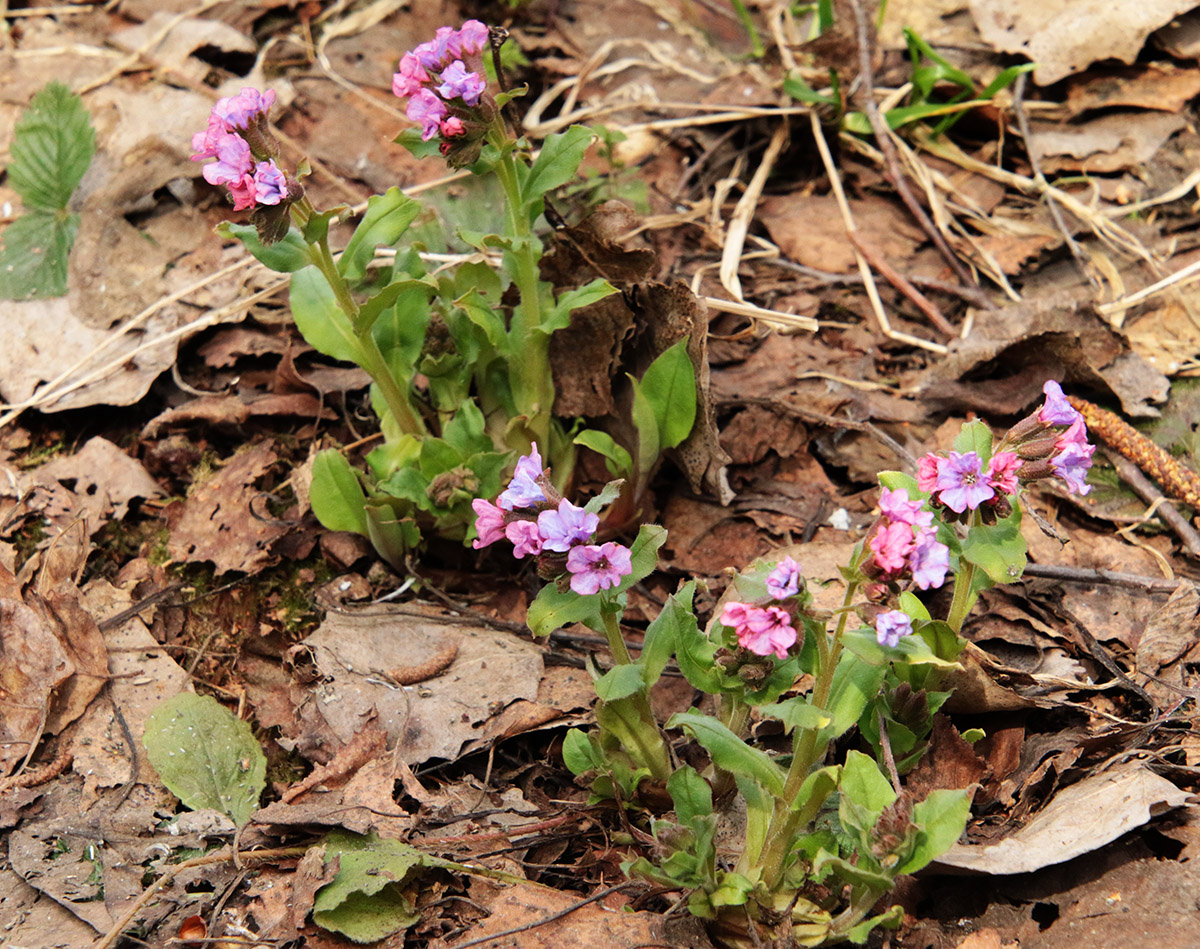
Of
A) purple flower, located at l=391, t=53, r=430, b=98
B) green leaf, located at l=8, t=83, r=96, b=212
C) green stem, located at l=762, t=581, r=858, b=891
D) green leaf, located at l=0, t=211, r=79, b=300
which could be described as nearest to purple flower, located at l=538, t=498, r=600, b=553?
green stem, located at l=762, t=581, r=858, b=891

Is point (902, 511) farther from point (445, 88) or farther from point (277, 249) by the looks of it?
point (277, 249)

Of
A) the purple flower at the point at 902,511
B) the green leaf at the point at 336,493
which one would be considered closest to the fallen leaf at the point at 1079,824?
the purple flower at the point at 902,511

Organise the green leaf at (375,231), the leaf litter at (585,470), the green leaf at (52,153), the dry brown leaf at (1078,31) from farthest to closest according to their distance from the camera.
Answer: the dry brown leaf at (1078,31)
the green leaf at (52,153)
the green leaf at (375,231)
the leaf litter at (585,470)

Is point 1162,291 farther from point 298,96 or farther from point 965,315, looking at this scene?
point 298,96

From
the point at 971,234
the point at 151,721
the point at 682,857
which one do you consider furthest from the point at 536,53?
the point at 682,857

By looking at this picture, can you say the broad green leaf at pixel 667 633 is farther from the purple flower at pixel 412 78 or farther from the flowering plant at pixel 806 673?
the purple flower at pixel 412 78

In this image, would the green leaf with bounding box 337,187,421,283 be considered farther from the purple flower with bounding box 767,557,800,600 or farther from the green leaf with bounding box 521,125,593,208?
the purple flower with bounding box 767,557,800,600
